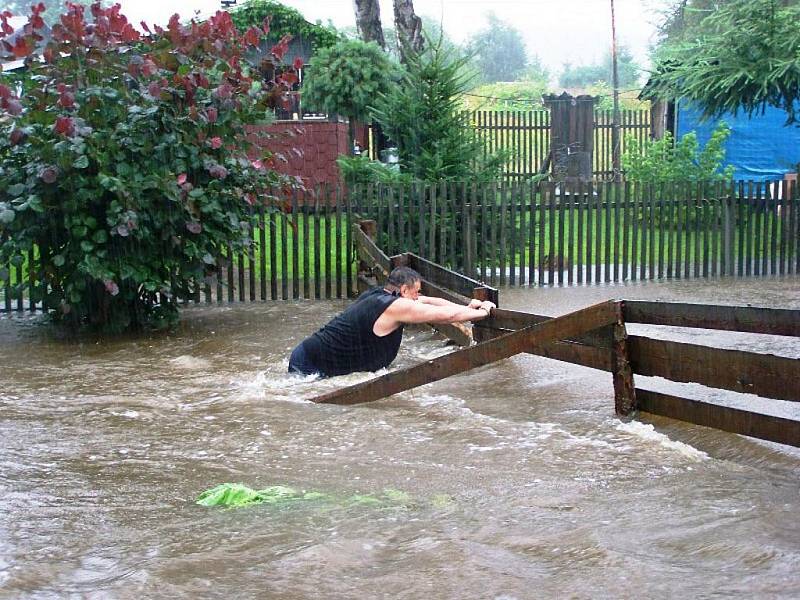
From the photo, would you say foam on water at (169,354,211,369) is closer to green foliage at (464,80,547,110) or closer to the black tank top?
the black tank top

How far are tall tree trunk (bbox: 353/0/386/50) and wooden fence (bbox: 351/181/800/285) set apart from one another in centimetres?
1002

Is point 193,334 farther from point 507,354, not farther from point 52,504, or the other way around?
point 52,504

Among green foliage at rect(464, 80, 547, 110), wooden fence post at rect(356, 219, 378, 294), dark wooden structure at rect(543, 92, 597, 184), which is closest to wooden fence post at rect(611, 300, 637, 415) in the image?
wooden fence post at rect(356, 219, 378, 294)

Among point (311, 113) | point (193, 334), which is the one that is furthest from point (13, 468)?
point (311, 113)

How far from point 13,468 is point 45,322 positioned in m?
6.79

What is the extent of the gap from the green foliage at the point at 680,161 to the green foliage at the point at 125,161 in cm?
1231

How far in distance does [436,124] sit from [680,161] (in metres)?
8.18

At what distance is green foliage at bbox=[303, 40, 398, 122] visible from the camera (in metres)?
23.7

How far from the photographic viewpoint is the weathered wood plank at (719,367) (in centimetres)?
629

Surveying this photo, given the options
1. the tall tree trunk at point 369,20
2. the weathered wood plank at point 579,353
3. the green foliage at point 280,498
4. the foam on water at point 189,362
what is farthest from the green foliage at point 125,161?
the tall tree trunk at point 369,20

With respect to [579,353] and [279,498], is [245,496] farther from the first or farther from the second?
[579,353]

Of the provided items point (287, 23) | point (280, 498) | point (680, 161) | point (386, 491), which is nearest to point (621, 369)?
point (386, 491)

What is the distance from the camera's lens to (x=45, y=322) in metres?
13.2

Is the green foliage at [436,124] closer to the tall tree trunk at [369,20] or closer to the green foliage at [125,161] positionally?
the green foliage at [125,161]
